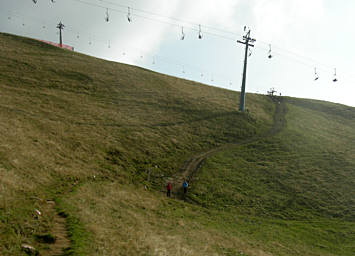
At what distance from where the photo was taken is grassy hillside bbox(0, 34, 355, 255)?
1920cm

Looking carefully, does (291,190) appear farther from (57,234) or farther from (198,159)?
(57,234)

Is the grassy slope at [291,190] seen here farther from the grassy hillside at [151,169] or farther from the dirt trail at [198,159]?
the dirt trail at [198,159]

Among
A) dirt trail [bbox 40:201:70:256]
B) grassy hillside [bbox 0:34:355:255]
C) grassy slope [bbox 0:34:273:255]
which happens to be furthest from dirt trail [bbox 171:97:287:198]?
dirt trail [bbox 40:201:70:256]

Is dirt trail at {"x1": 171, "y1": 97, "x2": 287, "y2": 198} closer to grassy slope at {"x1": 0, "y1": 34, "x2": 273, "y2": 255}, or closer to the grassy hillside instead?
the grassy hillside

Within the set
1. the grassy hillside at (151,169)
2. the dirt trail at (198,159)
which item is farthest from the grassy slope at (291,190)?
the dirt trail at (198,159)

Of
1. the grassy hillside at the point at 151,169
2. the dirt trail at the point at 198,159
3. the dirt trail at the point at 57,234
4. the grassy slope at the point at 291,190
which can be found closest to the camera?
the dirt trail at the point at 57,234

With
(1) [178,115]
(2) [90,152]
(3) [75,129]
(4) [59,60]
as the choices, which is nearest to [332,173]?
(1) [178,115]

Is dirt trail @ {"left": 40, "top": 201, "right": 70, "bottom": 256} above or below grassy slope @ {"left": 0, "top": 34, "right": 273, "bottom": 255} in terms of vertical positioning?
below

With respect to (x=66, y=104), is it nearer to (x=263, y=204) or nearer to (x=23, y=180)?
(x=23, y=180)

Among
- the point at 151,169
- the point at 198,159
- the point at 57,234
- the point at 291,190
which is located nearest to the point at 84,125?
the point at 151,169

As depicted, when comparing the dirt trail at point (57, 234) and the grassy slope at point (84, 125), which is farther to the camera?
the grassy slope at point (84, 125)

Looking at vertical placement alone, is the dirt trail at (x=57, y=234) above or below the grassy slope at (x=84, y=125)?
below

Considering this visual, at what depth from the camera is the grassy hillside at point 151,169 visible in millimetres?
19203

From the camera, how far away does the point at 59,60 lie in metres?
78.7
